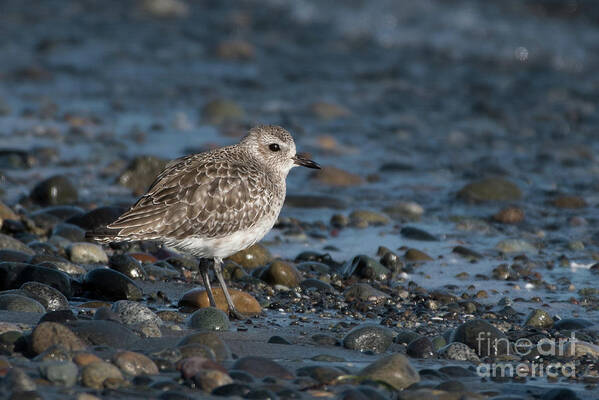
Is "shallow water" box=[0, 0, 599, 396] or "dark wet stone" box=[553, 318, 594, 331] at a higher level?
"shallow water" box=[0, 0, 599, 396]

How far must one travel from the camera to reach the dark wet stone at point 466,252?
872 cm

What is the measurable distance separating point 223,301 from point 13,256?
1890 millimetres

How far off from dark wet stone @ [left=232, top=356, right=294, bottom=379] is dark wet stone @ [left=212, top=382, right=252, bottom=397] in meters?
0.34

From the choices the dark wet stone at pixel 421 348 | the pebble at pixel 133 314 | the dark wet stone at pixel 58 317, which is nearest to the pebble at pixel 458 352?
the dark wet stone at pixel 421 348

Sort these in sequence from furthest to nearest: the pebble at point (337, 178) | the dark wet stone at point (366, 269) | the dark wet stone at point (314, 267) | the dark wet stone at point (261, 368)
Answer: the pebble at point (337, 178) → the dark wet stone at point (314, 267) → the dark wet stone at point (366, 269) → the dark wet stone at point (261, 368)

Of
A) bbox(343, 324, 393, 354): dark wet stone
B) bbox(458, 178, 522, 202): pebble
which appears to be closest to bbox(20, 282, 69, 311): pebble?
bbox(343, 324, 393, 354): dark wet stone

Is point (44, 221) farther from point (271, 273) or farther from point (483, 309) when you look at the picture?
point (483, 309)

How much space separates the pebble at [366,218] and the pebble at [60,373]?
520 cm

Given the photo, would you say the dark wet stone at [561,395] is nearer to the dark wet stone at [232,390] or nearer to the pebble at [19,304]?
the dark wet stone at [232,390]

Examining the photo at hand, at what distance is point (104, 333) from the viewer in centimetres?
556

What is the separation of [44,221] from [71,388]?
434 cm

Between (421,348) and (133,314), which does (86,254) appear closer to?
(133,314)

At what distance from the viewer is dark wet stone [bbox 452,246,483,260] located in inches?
343

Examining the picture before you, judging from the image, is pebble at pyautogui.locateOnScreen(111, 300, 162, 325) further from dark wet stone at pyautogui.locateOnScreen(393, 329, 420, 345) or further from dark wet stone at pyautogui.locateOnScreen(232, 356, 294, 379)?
dark wet stone at pyautogui.locateOnScreen(393, 329, 420, 345)
